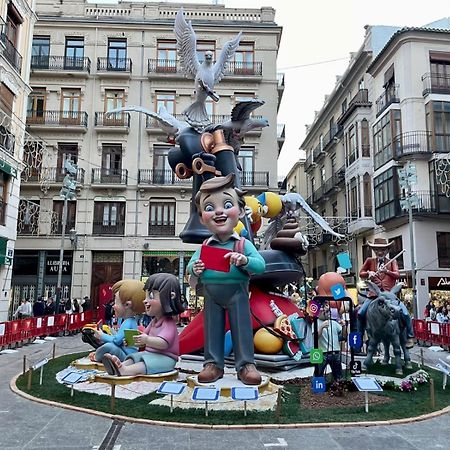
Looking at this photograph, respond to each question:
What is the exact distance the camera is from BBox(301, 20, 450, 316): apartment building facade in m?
23.6

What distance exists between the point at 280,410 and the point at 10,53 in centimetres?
1886

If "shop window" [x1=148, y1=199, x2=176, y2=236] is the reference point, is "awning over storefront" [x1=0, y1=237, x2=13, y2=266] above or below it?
below

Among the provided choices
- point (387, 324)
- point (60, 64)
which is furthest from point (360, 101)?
point (387, 324)

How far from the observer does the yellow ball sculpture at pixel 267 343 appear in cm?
925

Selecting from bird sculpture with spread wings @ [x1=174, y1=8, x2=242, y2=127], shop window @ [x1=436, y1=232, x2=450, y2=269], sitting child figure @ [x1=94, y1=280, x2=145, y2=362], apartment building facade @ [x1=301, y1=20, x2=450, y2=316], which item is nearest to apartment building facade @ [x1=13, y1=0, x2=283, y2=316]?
apartment building facade @ [x1=301, y1=20, x2=450, y2=316]

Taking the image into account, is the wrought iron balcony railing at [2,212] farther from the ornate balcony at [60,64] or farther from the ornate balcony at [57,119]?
the ornate balcony at [60,64]

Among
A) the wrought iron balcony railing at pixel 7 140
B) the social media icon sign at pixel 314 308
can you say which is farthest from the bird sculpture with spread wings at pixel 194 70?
the wrought iron balcony railing at pixel 7 140

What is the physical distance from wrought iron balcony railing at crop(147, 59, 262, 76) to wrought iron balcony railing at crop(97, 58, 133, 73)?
4.18ft

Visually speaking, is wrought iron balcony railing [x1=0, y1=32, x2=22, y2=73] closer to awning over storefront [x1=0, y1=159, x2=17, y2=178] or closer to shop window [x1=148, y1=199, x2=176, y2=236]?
awning over storefront [x1=0, y1=159, x2=17, y2=178]

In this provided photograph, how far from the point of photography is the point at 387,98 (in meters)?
27.0

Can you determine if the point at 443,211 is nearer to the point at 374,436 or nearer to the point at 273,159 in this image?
the point at 273,159

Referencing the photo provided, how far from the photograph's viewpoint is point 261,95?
1172 inches

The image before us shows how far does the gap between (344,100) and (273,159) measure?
34.9 ft

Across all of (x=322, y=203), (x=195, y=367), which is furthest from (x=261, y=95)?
(x=195, y=367)
